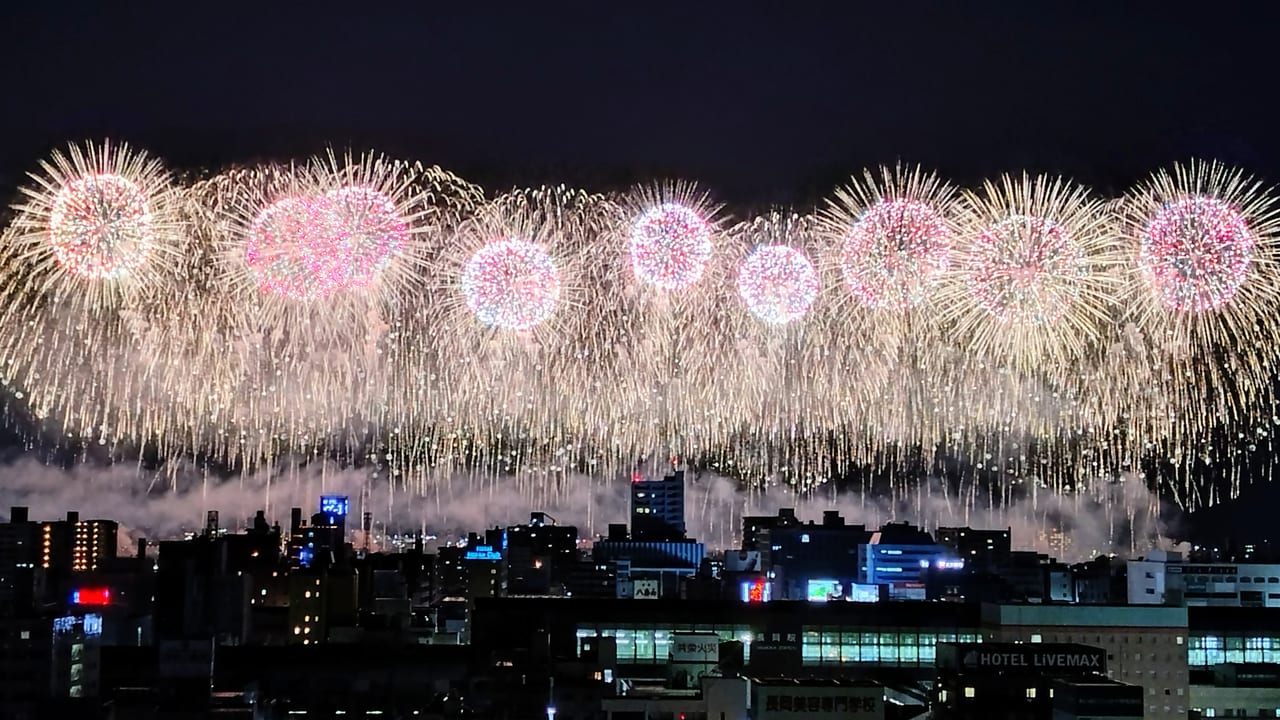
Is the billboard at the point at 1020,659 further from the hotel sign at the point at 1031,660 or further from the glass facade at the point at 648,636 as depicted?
the glass facade at the point at 648,636

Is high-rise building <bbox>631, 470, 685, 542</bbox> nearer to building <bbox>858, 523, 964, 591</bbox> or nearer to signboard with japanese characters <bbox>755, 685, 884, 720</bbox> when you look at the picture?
building <bbox>858, 523, 964, 591</bbox>

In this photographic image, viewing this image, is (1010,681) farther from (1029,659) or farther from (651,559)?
(651,559)

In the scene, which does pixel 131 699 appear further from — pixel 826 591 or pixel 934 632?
pixel 826 591

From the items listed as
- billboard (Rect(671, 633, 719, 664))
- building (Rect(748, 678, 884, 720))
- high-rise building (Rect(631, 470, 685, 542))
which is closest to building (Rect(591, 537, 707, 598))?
high-rise building (Rect(631, 470, 685, 542))

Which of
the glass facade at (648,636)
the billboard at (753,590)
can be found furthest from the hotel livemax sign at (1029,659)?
the billboard at (753,590)

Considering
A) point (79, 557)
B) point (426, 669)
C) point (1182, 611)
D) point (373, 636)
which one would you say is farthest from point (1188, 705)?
point (79, 557)
